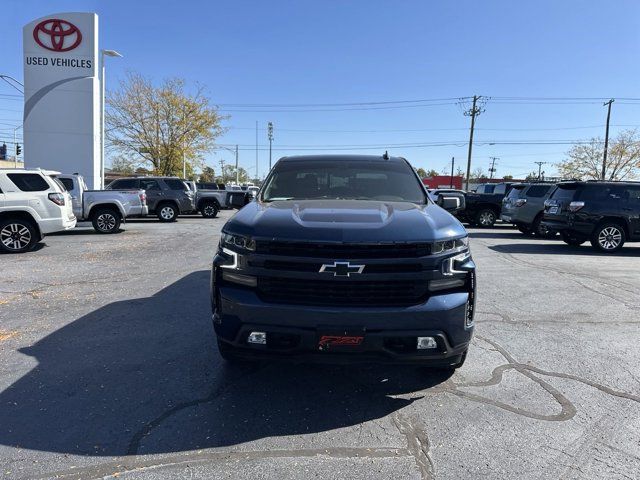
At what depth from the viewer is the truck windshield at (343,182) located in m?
4.62

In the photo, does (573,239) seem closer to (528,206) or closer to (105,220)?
(528,206)

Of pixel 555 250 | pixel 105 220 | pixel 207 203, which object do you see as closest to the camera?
pixel 555 250

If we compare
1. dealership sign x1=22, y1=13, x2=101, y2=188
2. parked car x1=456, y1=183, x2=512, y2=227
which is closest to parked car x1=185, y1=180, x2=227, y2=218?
dealership sign x1=22, y1=13, x2=101, y2=188

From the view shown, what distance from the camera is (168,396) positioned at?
354 cm

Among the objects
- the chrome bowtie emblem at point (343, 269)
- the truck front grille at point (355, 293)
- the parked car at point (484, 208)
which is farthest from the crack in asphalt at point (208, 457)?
the parked car at point (484, 208)

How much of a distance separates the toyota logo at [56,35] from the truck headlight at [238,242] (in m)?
22.9

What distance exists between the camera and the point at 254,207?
13.1 ft

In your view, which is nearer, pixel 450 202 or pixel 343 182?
pixel 343 182

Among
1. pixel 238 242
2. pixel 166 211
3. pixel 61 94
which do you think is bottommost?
pixel 166 211

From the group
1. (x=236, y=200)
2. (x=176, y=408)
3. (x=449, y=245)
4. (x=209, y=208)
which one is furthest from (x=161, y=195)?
(x=449, y=245)

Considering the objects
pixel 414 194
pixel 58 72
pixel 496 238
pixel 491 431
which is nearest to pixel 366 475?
pixel 491 431

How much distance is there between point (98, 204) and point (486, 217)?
15.1 metres

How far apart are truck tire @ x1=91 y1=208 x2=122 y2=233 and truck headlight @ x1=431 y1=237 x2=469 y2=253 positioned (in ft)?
46.2

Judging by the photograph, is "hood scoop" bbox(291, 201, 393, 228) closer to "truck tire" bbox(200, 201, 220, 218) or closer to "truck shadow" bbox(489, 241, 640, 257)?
"truck shadow" bbox(489, 241, 640, 257)
